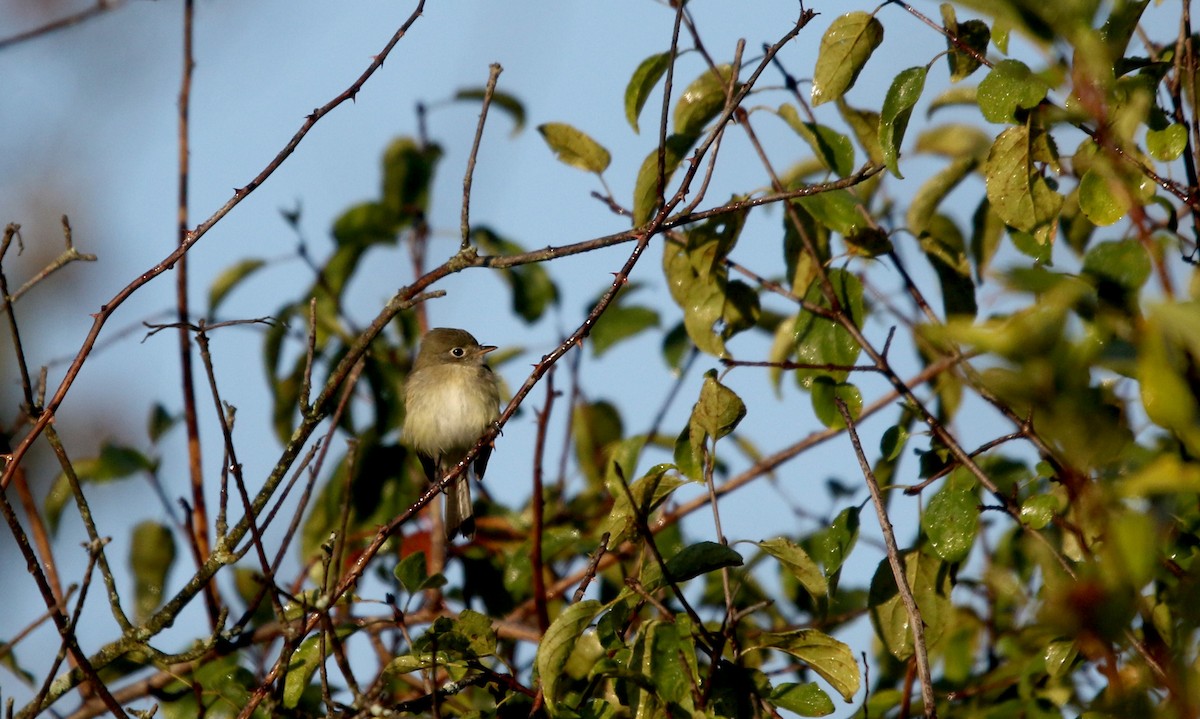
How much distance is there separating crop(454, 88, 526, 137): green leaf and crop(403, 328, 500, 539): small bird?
1.75m

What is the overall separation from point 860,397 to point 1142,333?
8.11 ft

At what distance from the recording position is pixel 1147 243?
4.05ft

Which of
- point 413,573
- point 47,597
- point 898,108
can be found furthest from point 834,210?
point 47,597

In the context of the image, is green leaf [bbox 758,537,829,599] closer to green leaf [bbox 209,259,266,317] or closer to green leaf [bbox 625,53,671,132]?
green leaf [bbox 625,53,671,132]

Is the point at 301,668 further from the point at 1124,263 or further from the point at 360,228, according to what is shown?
the point at 360,228

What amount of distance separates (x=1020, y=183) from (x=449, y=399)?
4.54 meters

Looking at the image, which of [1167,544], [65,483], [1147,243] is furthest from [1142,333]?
[65,483]

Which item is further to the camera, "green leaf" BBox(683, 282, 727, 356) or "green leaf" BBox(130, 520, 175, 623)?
"green leaf" BBox(130, 520, 175, 623)

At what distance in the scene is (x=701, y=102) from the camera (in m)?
4.07

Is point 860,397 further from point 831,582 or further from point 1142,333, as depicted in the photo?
point 1142,333

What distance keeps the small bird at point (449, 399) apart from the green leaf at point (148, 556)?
2077 millimetres

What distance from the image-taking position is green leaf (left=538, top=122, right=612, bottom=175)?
413cm

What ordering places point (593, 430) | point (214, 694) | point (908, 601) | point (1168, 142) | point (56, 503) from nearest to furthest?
point (908, 601) → point (1168, 142) → point (214, 694) → point (56, 503) → point (593, 430)

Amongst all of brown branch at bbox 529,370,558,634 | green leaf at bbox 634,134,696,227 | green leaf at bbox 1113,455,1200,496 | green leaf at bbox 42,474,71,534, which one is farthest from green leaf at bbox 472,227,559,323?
green leaf at bbox 1113,455,1200,496
